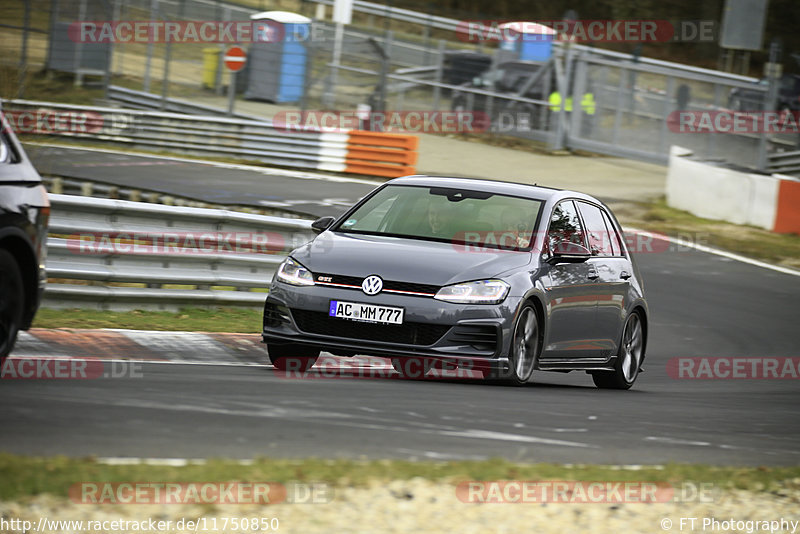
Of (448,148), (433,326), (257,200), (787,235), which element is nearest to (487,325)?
(433,326)

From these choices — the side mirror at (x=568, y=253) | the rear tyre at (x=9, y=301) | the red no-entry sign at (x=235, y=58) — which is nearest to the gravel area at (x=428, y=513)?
the rear tyre at (x=9, y=301)

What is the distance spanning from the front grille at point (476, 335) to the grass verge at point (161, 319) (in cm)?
300

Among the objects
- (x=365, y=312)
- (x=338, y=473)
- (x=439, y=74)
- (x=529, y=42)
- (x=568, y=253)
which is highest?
(x=529, y=42)

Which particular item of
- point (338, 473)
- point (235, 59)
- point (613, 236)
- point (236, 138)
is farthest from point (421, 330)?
point (235, 59)

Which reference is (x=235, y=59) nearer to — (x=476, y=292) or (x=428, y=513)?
(x=476, y=292)

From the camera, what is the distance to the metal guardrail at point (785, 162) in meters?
27.2

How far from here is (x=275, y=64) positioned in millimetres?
32688

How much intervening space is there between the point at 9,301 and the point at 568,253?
4152 millimetres

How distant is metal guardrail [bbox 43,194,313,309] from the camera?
10750mm

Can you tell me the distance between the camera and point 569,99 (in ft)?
103

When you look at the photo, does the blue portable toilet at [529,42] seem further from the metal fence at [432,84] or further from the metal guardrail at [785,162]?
the metal guardrail at [785,162]

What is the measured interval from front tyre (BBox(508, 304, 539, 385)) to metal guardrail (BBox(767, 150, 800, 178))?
1929 centimetres

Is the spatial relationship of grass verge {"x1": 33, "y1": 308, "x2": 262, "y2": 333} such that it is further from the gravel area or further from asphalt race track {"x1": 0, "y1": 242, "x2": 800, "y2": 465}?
the gravel area

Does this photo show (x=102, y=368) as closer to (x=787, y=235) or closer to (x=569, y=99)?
(x=787, y=235)
